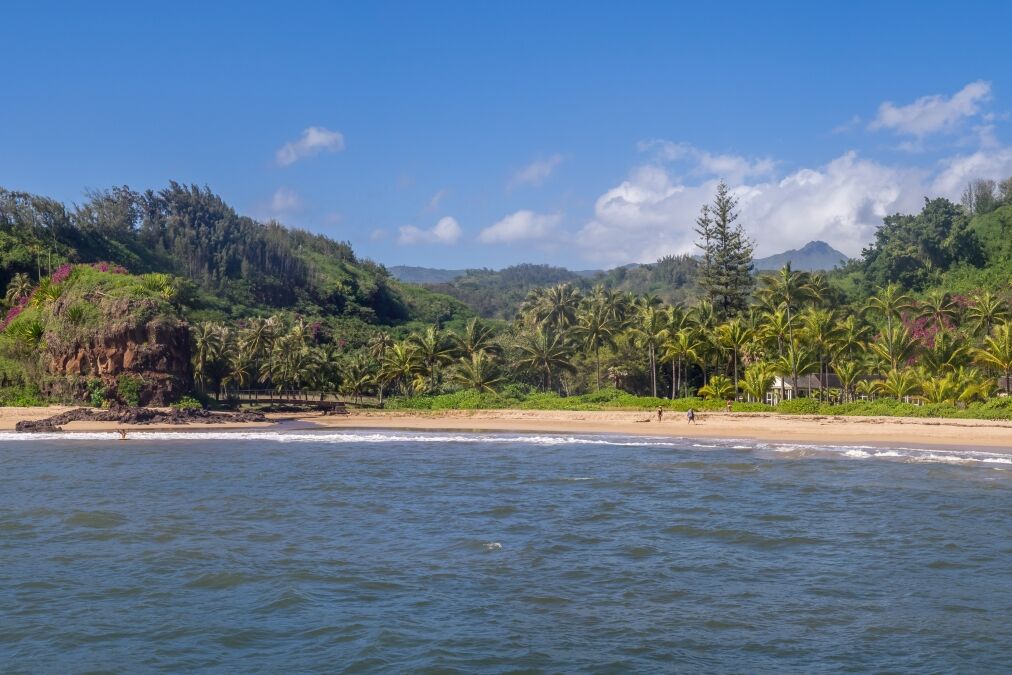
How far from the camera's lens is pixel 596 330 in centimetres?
6147

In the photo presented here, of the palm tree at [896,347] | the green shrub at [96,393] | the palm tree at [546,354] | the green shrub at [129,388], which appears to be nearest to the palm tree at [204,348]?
the green shrub at [129,388]

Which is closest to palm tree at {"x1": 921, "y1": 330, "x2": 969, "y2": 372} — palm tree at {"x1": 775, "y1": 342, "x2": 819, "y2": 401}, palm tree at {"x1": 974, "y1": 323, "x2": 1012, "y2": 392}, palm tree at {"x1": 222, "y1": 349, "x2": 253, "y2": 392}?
palm tree at {"x1": 974, "y1": 323, "x2": 1012, "y2": 392}

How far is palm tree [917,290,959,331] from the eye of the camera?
199ft

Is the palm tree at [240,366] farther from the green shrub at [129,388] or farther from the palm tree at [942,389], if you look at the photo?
the palm tree at [942,389]

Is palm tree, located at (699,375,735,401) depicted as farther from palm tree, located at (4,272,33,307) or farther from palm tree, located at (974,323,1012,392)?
palm tree, located at (4,272,33,307)

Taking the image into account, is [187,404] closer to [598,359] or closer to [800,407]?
[598,359]

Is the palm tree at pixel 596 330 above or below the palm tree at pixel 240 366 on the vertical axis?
above

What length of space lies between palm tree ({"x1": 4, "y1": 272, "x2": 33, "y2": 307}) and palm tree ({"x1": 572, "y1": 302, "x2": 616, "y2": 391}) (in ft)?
129

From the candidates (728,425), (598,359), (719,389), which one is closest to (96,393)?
(598,359)

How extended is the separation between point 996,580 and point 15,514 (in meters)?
23.6

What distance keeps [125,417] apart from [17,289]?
25.1 metres

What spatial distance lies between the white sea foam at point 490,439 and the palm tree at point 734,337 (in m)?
14.8

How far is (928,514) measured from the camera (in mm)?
23109

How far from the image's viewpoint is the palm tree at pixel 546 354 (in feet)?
198
